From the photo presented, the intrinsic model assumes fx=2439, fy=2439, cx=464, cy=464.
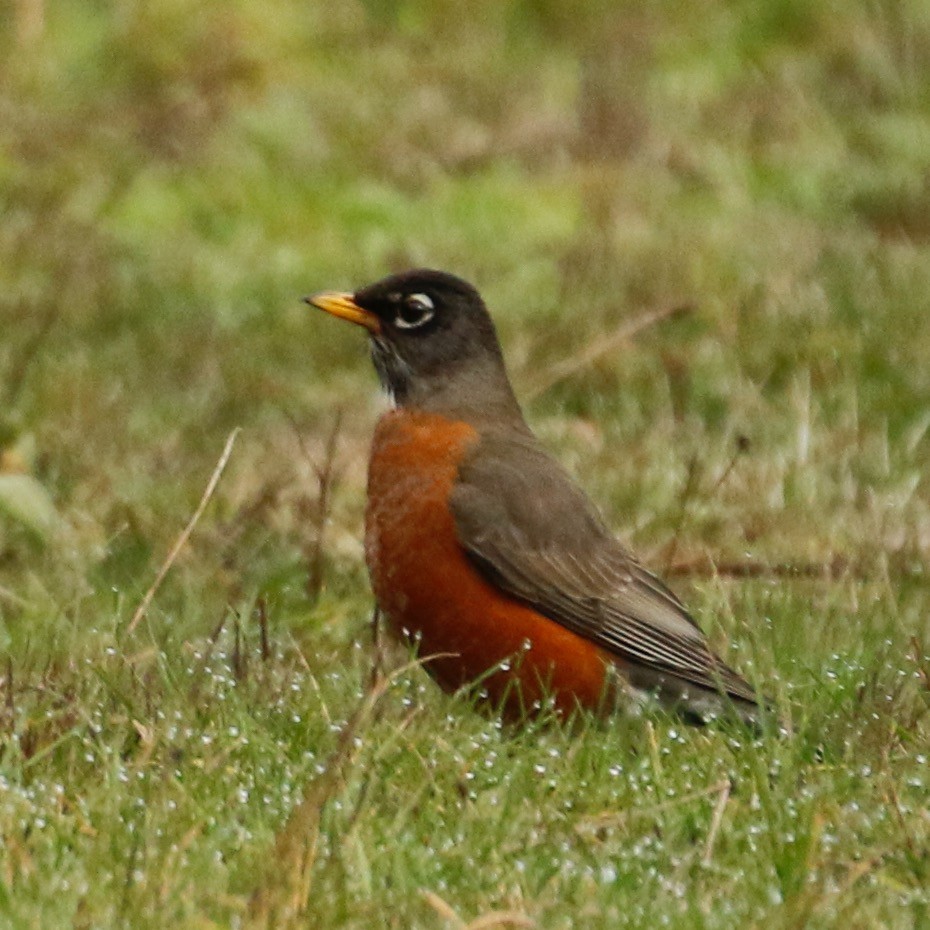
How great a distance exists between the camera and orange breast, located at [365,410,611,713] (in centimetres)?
520

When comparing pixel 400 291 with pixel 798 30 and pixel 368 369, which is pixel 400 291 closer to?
pixel 368 369

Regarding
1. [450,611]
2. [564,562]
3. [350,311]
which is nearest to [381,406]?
[350,311]

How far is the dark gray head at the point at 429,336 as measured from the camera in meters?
5.98

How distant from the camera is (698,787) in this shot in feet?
14.3

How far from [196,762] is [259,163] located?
781cm

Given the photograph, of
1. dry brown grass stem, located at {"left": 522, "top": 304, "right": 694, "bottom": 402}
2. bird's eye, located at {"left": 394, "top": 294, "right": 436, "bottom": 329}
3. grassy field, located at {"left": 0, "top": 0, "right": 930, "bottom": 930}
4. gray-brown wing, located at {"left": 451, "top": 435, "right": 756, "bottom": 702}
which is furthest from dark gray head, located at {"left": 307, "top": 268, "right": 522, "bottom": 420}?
dry brown grass stem, located at {"left": 522, "top": 304, "right": 694, "bottom": 402}

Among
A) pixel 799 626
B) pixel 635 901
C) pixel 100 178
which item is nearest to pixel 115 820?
pixel 635 901

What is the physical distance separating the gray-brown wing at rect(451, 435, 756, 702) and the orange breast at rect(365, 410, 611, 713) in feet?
0.13

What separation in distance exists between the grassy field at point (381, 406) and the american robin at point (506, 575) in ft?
0.50

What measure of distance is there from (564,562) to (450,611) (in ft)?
1.36

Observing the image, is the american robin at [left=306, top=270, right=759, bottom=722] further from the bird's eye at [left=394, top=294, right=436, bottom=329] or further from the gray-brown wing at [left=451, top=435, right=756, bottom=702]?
the bird's eye at [left=394, top=294, right=436, bottom=329]

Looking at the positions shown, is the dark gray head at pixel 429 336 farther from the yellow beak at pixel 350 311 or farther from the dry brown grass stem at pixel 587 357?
the dry brown grass stem at pixel 587 357

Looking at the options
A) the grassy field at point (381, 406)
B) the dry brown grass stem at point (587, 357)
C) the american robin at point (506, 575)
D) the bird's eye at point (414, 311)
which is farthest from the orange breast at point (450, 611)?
the dry brown grass stem at point (587, 357)

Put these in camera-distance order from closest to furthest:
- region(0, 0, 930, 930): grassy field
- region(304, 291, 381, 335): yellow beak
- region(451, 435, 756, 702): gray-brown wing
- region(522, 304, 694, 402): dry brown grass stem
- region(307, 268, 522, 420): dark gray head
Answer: region(0, 0, 930, 930): grassy field
region(451, 435, 756, 702): gray-brown wing
region(307, 268, 522, 420): dark gray head
region(304, 291, 381, 335): yellow beak
region(522, 304, 694, 402): dry brown grass stem
